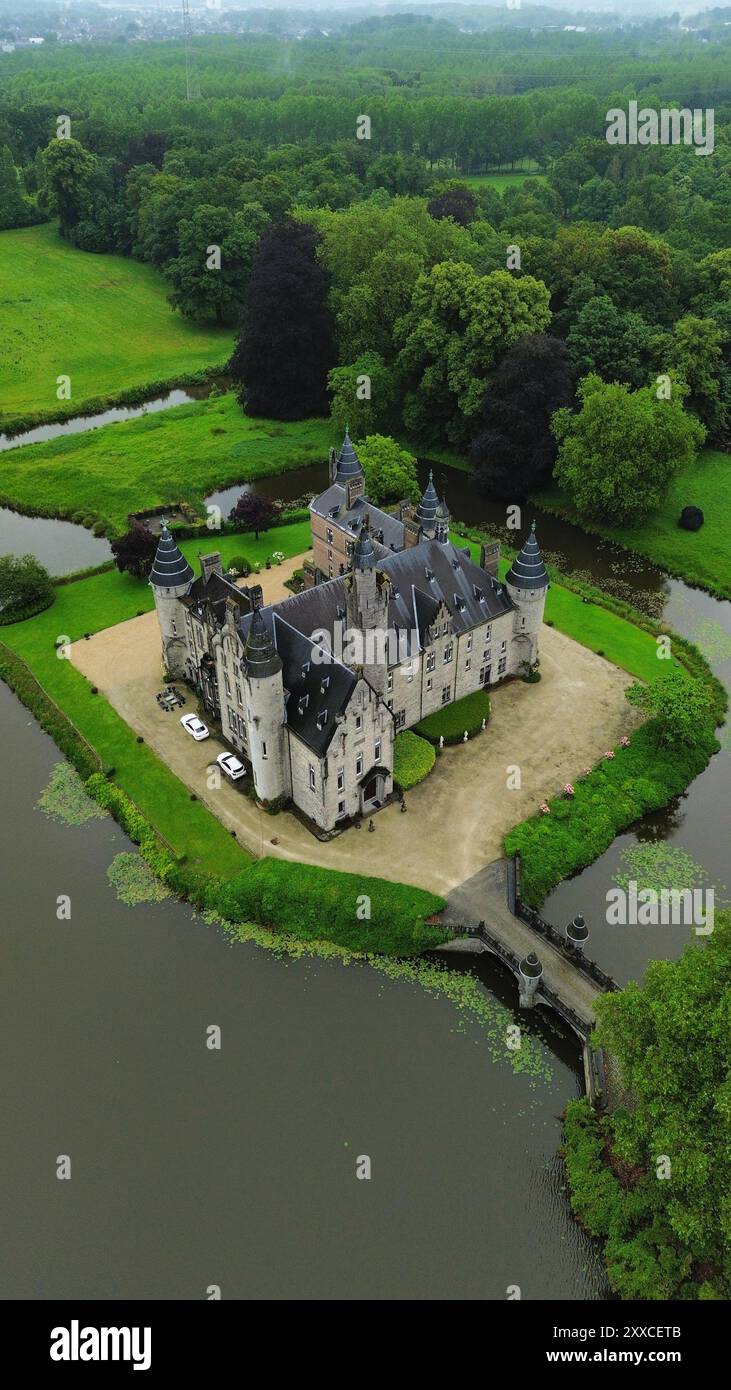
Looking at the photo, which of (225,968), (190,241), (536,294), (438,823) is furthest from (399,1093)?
(190,241)

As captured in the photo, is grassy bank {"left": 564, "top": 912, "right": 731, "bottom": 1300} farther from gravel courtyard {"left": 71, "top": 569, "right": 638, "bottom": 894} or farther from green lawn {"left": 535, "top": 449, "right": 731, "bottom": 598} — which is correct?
green lawn {"left": 535, "top": 449, "right": 731, "bottom": 598}

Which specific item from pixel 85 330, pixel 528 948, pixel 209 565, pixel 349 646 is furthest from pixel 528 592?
pixel 85 330

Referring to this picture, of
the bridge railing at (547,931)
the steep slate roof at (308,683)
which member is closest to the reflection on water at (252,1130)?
the bridge railing at (547,931)

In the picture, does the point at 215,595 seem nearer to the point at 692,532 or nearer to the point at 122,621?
the point at 122,621

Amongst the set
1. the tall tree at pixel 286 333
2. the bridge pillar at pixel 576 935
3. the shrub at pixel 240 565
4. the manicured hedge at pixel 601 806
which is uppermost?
the tall tree at pixel 286 333

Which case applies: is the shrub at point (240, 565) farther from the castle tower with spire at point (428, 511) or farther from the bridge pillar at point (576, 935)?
the bridge pillar at point (576, 935)

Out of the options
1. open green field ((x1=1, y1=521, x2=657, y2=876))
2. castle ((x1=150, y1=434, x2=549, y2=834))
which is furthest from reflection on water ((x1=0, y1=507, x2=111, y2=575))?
castle ((x1=150, y1=434, x2=549, y2=834))
